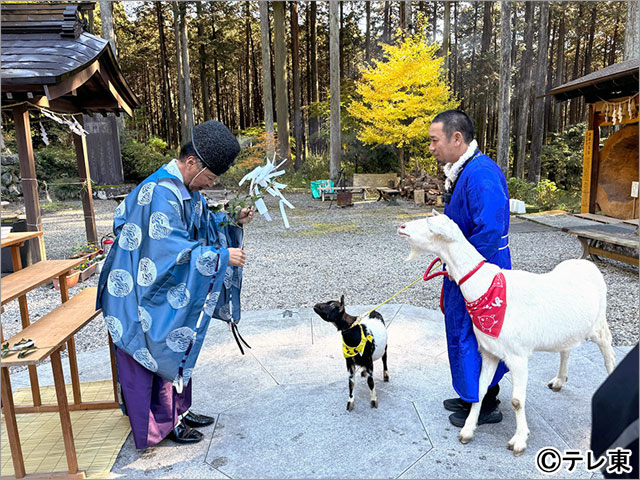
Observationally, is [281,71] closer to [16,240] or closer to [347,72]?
[347,72]

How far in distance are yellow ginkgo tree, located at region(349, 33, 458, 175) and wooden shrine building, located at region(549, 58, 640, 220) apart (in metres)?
6.46

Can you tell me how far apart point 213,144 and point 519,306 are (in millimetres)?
2046

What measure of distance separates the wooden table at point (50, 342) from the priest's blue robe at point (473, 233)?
2303 mm

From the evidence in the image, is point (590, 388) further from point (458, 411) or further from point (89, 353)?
point (89, 353)

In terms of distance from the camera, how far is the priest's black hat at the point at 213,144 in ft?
8.58

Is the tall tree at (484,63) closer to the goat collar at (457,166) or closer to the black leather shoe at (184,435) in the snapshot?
the goat collar at (457,166)

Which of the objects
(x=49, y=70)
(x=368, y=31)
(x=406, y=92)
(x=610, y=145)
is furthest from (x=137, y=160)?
(x=610, y=145)

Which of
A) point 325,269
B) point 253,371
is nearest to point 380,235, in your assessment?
point 325,269

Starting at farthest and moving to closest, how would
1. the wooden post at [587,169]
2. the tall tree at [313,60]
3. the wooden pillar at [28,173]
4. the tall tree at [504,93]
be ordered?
1. the tall tree at [313,60]
2. the tall tree at [504,93]
3. the wooden post at [587,169]
4. the wooden pillar at [28,173]

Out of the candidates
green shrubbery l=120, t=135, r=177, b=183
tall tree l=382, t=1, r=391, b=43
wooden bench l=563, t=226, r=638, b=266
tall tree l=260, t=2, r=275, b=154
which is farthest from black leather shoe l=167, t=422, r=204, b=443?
tall tree l=382, t=1, r=391, b=43

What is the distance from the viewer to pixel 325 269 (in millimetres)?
7723

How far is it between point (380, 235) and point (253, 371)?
7.13 m

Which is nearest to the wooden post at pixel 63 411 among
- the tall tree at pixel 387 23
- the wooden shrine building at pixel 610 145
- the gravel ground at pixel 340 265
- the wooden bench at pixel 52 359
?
the wooden bench at pixel 52 359

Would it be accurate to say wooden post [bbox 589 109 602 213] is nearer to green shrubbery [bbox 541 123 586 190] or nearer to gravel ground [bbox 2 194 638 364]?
gravel ground [bbox 2 194 638 364]
